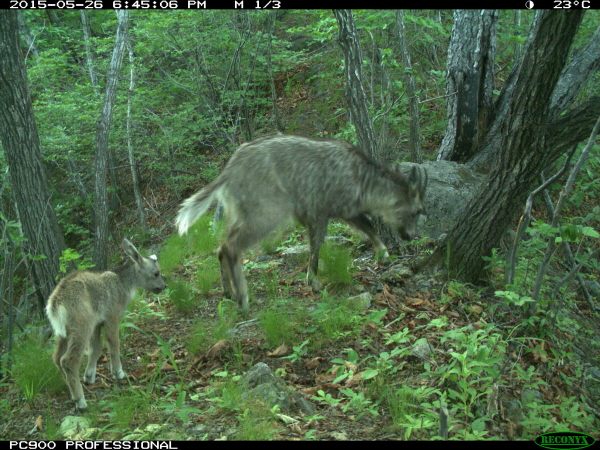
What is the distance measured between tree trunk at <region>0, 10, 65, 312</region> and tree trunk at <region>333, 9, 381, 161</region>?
3.88 m

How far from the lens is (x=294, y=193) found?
19.8 ft

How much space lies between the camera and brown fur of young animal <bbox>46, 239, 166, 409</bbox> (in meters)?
4.18

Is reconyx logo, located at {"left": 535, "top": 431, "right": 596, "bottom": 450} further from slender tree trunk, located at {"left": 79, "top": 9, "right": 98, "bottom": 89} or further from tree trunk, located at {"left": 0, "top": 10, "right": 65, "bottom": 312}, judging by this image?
slender tree trunk, located at {"left": 79, "top": 9, "right": 98, "bottom": 89}

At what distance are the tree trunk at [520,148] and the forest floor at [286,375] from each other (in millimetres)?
442

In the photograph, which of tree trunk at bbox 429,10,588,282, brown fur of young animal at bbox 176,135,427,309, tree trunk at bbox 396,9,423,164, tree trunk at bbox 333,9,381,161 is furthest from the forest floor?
tree trunk at bbox 396,9,423,164

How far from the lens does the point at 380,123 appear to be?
33.7 ft

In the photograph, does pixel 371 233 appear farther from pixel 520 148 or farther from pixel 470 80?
pixel 470 80

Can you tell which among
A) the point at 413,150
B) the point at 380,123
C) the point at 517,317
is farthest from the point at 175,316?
the point at 380,123

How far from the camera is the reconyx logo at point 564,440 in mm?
3672

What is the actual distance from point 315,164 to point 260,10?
602cm

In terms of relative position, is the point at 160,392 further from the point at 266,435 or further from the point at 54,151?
the point at 54,151

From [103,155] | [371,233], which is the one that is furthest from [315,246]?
[103,155]

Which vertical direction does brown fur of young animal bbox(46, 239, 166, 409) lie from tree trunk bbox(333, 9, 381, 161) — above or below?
below

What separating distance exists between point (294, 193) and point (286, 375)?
7.48 ft
